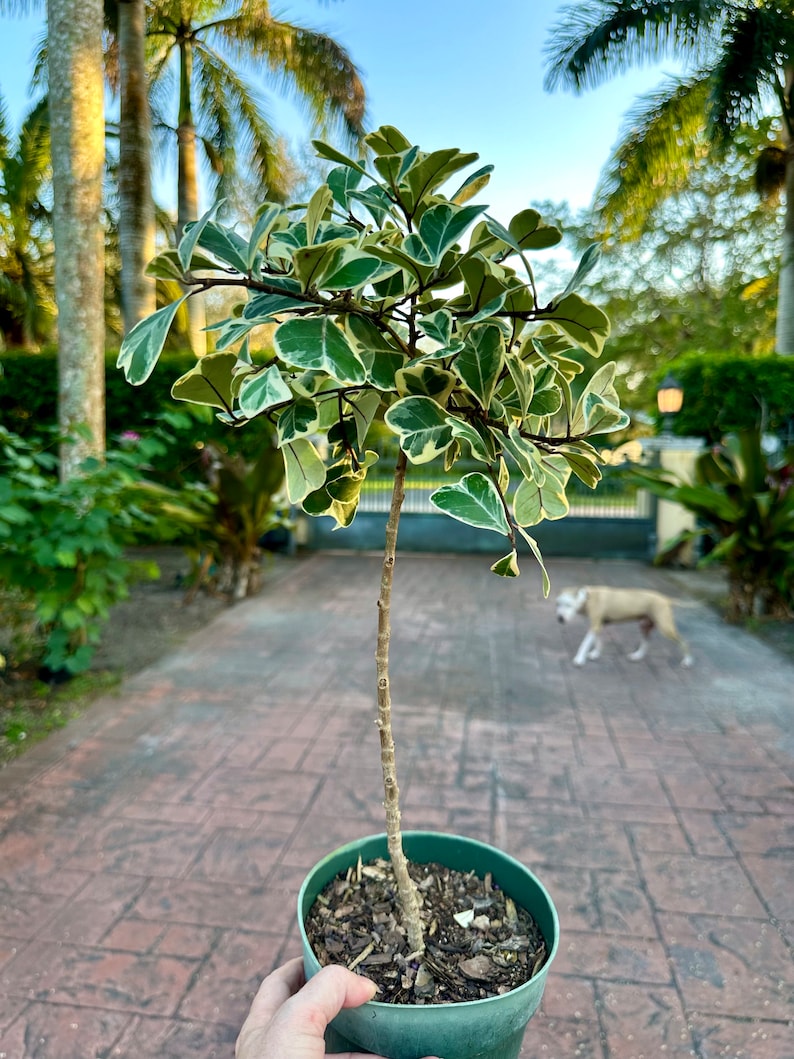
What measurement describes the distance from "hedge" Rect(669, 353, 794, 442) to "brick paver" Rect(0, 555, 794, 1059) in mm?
3917

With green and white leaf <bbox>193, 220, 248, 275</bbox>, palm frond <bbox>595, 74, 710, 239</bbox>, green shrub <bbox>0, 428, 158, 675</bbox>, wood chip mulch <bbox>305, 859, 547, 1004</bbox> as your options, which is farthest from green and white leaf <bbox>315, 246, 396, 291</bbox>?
palm frond <bbox>595, 74, 710, 239</bbox>

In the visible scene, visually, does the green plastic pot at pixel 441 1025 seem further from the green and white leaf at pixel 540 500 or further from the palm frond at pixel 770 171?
the palm frond at pixel 770 171

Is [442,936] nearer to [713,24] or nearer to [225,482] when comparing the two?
[225,482]

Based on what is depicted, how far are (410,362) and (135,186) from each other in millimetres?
7914

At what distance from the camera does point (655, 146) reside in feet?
30.5

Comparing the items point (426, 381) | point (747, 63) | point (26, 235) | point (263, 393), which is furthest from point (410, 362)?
point (26, 235)

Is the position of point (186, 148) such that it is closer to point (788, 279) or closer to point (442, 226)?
point (788, 279)

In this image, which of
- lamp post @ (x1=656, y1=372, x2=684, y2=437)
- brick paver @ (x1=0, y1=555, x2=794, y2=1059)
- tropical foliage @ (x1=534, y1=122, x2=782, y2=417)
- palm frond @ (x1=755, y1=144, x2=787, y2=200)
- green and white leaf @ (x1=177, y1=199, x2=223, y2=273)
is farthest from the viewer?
tropical foliage @ (x1=534, y1=122, x2=782, y2=417)

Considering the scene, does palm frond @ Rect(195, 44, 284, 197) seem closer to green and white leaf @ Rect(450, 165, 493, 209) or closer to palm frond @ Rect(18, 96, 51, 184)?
palm frond @ Rect(18, 96, 51, 184)

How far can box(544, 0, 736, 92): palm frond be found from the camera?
7676mm

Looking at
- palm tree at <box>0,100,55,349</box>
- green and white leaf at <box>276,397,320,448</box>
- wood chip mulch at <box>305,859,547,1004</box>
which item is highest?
palm tree at <box>0,100,55,349</box>

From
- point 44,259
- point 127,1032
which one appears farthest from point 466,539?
point 44,259

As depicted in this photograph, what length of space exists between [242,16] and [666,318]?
11918mm

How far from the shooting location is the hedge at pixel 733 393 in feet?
25.5
